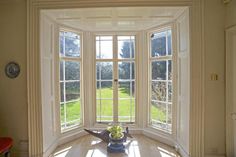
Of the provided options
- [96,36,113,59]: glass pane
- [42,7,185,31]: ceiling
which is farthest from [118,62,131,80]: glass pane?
[42,7,185,31]: ceiling

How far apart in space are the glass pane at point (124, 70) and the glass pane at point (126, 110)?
60 centimetres

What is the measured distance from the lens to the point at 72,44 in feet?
15.7

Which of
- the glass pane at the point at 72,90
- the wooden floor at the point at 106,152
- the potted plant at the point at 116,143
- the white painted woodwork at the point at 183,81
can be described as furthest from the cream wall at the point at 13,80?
the white painted woodwork at the point at 183,81

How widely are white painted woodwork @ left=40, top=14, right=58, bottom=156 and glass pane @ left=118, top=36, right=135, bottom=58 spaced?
1.72 m

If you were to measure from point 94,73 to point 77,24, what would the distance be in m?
1.28

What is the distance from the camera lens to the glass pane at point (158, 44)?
14.9 ft

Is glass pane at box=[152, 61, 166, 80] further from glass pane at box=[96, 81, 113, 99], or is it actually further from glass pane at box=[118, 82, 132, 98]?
glass pane at box=[96, 81, 113, 99]

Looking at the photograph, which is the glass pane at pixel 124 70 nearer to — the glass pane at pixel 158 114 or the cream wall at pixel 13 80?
the glass pane at pixel 158 114

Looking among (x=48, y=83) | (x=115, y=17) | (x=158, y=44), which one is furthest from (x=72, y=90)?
(x=158, y=44)

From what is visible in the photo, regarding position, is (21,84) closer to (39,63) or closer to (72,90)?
(39,63)

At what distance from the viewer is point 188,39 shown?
3326 mm

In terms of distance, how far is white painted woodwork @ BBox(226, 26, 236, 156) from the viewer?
313 cm

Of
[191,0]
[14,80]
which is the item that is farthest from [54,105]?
[191,0]

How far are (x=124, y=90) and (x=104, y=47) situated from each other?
3.88ft
